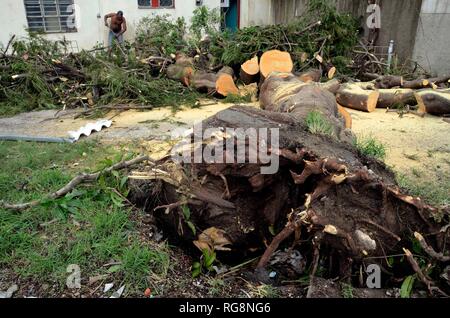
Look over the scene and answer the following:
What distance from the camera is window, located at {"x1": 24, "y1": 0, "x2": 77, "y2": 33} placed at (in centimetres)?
960

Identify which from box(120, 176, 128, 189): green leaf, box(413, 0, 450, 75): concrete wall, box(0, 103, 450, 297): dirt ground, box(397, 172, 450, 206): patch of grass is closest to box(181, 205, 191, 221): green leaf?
box(0, 103, 450, 297): dirt ground

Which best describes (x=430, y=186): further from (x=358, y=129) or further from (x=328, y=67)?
(x=328, y=67)

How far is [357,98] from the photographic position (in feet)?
19.6

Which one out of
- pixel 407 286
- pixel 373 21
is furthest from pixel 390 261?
pixel 373 21

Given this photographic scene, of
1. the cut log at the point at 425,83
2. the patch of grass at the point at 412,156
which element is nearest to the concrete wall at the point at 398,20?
the cut log at the point at 425,83

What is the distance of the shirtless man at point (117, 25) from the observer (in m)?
9.91

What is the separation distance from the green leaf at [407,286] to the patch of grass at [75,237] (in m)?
1.29

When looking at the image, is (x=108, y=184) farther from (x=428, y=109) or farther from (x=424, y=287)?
(x=428, y=109)

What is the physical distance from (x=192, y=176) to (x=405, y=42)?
24.4 ft

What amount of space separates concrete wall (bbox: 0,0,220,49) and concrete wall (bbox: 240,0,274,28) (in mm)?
2730

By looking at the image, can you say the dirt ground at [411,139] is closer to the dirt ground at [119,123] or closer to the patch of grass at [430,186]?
the patch of grass at [430,186]

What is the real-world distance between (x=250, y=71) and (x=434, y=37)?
377 cm

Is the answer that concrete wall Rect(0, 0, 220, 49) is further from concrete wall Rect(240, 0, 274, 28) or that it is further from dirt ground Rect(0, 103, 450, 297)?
dirt ground Rect(0, 103, 450, 297)
